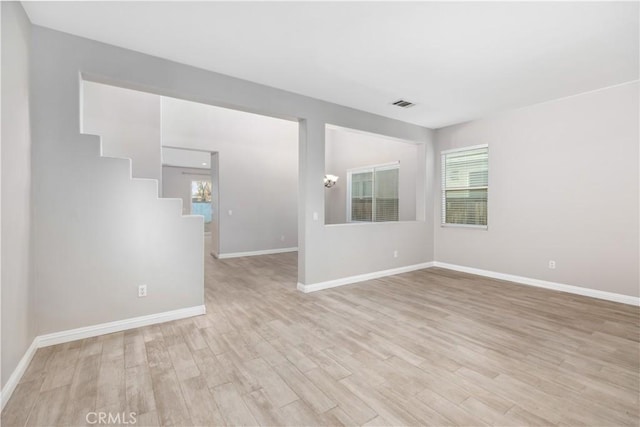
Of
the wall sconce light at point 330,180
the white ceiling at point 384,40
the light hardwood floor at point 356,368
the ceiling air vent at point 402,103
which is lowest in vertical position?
the light hardwood floor at point 356,368

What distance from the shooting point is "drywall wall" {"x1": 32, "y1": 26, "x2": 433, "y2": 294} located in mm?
2461

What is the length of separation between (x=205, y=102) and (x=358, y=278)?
330 centimetres

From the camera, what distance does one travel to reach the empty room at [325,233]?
191 centimetres

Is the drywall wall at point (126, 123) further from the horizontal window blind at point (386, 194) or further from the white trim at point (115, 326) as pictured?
the horizontal window blind at point (386, 194)

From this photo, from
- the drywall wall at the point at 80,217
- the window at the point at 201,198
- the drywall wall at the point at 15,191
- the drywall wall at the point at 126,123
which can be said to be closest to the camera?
the drywall wall at the point at 15,191

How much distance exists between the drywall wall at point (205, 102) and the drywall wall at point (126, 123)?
1710mm

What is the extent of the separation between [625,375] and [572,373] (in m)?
0.36

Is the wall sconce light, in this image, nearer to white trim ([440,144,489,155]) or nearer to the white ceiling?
white trim ([440,144,489,155])

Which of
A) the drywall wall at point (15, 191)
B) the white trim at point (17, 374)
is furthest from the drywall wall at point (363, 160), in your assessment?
the white trim at point (17, 374)

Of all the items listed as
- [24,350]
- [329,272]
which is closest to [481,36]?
[329,272]

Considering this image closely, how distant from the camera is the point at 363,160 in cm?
756

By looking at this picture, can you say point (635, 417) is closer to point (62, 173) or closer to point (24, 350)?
point (24, 350)

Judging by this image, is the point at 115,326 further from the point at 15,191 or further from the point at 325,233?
the point at 325,233

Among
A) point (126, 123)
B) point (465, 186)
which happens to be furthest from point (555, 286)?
point (126, 123)
